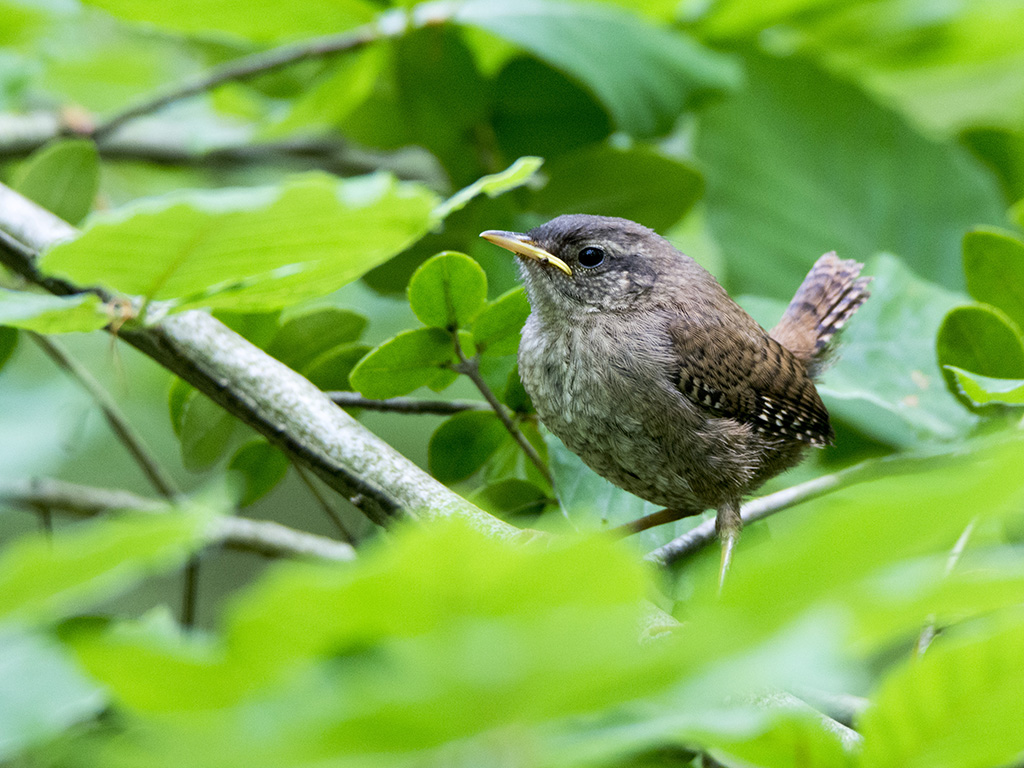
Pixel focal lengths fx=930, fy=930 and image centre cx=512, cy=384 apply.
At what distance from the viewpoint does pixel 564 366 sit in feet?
6.79

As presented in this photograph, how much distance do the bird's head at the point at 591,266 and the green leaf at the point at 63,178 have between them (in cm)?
99

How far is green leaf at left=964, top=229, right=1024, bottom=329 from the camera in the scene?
167 cm

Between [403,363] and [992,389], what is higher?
[992,389]

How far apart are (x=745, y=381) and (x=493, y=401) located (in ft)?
2.63

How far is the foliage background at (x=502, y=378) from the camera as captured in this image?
0.48 meters

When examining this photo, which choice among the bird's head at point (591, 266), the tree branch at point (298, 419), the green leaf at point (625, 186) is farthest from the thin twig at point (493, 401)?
the green leaf at point (625, 186)

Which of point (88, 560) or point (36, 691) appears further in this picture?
point (36, 691)

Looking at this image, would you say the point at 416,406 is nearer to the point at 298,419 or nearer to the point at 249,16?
the point at 298,419

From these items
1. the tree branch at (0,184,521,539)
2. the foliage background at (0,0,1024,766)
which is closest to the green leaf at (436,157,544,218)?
the foliage background at (0,0,1024,766)

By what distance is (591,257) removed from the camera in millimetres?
2416

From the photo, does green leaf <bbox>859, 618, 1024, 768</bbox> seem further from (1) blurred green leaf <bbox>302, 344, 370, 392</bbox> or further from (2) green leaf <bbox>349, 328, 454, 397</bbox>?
(1) blurred green leaf <bbox>302, 344, 370, 392</bbox>

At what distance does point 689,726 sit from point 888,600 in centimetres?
15

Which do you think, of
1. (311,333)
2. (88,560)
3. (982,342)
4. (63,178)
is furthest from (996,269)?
(63,178)

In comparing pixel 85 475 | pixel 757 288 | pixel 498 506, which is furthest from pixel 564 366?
pixel 85 475
